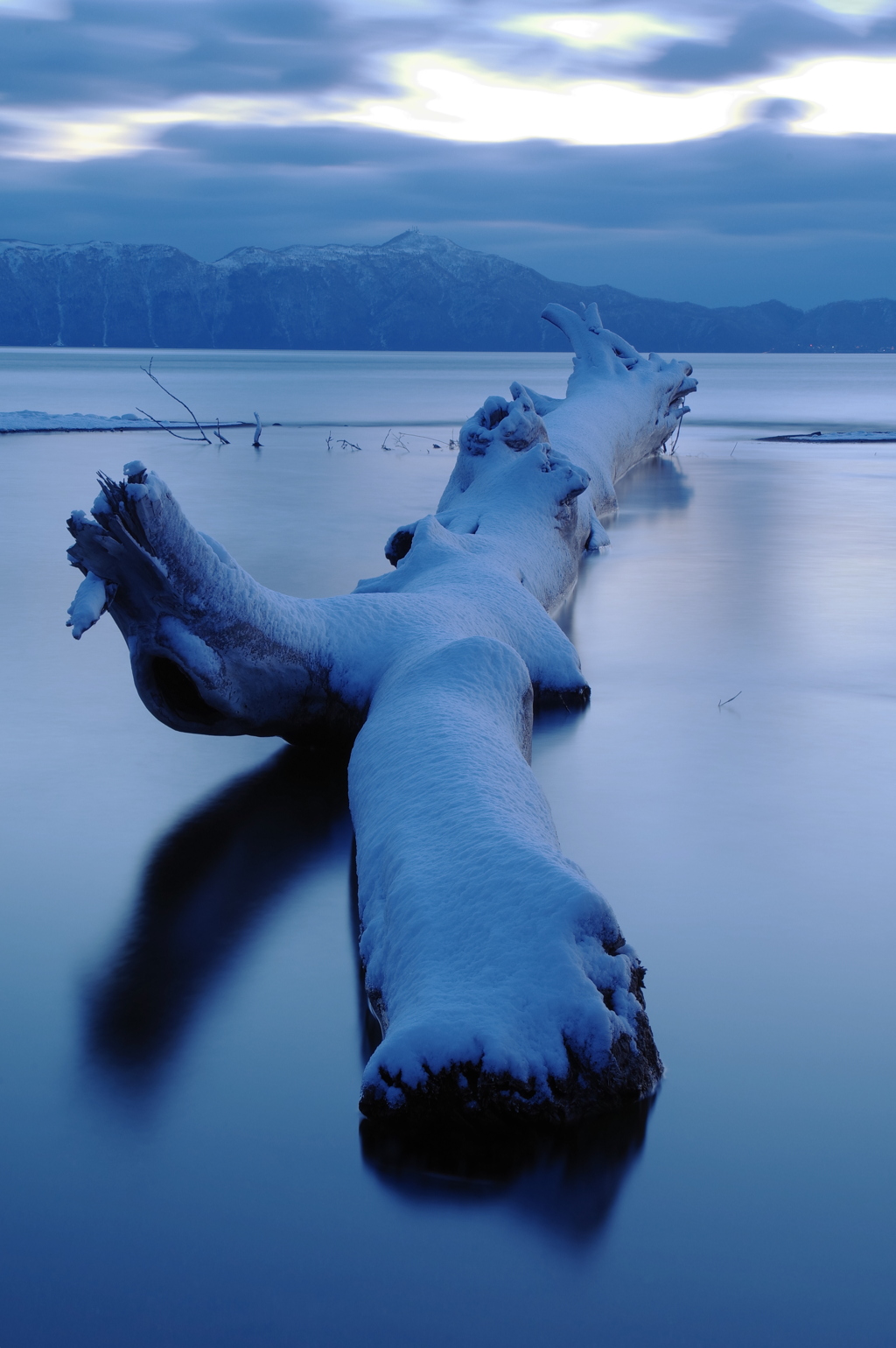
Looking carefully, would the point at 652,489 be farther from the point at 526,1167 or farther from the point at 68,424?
the point at 526,1167

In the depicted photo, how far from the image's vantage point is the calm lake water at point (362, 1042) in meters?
2.13

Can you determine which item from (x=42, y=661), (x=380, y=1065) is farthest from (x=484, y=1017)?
(x=42, y=661)

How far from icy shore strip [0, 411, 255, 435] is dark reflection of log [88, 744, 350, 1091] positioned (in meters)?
16.8

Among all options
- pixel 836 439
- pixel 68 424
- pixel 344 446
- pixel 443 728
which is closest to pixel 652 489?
pixel 344 446

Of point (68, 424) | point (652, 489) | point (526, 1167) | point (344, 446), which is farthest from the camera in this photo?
point (68, 424)

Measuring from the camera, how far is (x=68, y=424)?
71.0ft

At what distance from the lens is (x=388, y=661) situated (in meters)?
4.92

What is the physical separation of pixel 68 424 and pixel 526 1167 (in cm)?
2104

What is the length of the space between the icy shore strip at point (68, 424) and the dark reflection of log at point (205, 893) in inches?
662

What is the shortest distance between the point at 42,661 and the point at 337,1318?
4.94 meters

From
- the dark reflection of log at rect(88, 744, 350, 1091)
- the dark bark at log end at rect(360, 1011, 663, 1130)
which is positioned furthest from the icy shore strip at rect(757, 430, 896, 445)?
the dark bark at log end at rect(360, 1011, 663, 1130)

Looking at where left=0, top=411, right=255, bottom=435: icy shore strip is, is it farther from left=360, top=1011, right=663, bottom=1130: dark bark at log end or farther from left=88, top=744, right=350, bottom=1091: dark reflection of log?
left=360, top=1011, right=663, bottom=1130: dark bark at log end

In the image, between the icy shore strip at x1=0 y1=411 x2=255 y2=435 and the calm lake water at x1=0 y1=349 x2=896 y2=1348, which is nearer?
the calm lake water at x1=0 y1=349 x2=896 y2=1348

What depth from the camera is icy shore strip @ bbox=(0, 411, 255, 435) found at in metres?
20.8
